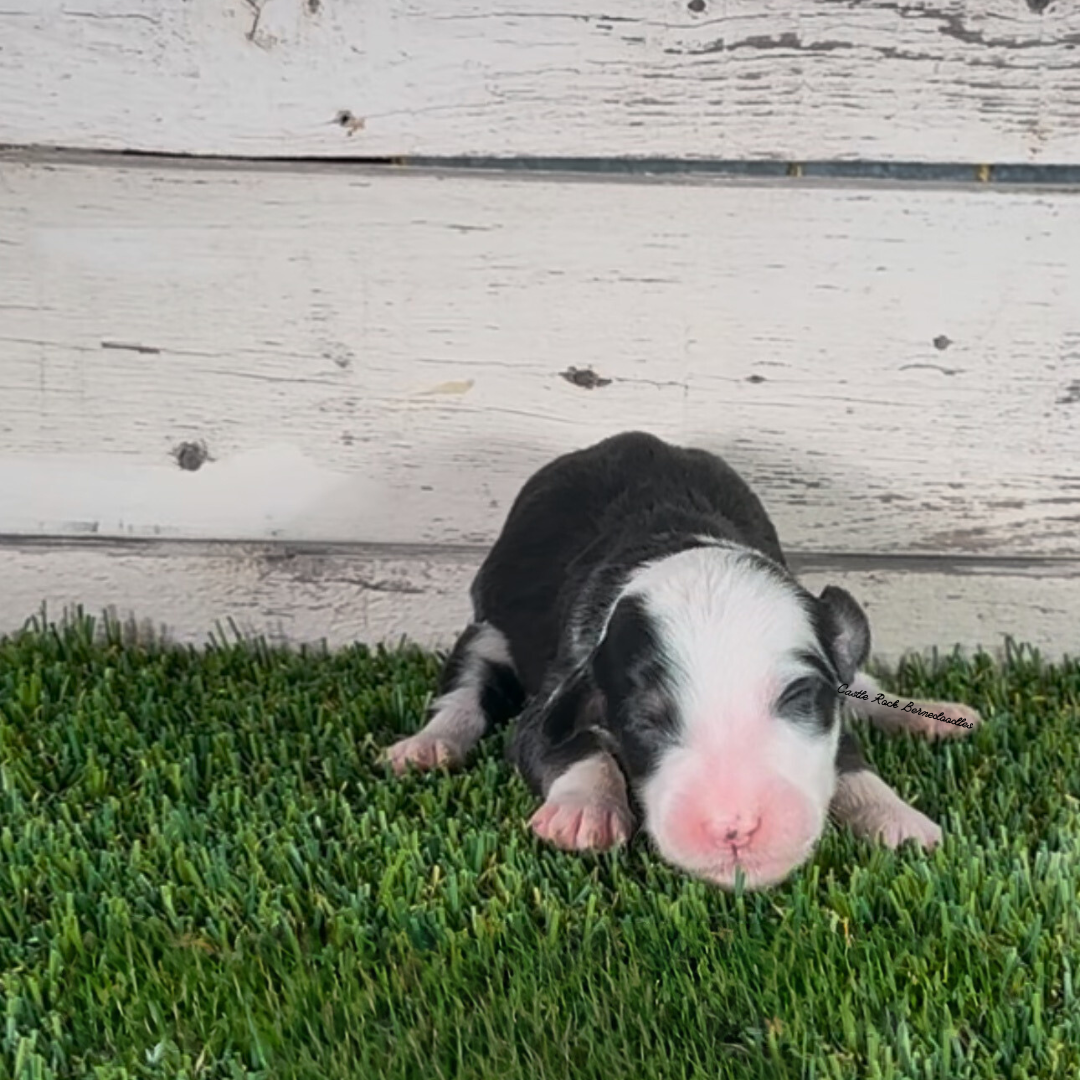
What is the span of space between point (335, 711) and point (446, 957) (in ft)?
3.19

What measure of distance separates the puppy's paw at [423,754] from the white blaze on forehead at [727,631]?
47 centimetres

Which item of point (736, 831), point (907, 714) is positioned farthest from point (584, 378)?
point (736, 831)

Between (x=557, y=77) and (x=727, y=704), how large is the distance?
1448mm

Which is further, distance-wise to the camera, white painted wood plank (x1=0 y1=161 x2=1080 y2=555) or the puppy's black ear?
white painted wood plank (x1=0 y1=161 x2=1080 y2=555)

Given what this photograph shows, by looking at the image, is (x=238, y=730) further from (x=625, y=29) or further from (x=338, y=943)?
(x=625, y=29)

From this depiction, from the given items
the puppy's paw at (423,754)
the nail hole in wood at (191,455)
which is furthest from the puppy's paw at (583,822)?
the nail hole in wood at (191,455)

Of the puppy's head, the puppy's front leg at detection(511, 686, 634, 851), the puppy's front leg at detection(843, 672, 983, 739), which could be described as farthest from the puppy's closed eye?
the puppy's front leg at detection(843, 672, 983, 739)

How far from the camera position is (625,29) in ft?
9.77

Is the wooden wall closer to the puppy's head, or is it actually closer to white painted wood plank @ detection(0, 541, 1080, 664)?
white painted wood plank @ detection(0, 541, 1080, 664)

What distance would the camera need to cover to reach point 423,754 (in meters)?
2.55

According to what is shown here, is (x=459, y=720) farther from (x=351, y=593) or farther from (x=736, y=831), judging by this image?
(x=736, y=831)

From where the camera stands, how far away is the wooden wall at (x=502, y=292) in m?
2.99

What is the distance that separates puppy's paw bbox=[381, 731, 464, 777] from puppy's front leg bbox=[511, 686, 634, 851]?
134 millimetres

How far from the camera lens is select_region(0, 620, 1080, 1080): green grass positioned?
1692 millimetres
